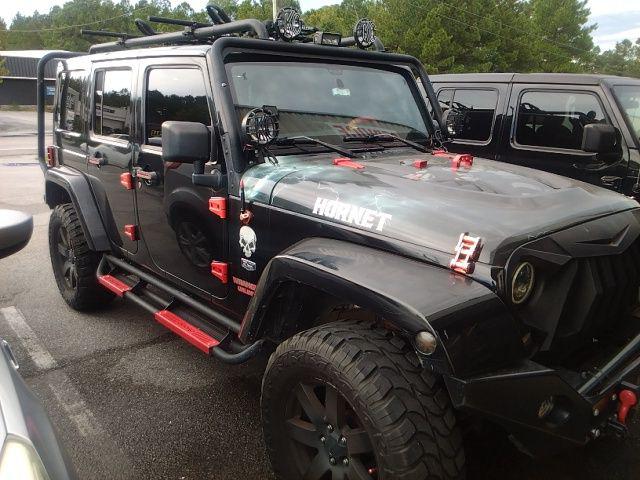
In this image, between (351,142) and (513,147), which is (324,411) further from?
(513,147)

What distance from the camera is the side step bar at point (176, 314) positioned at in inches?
115

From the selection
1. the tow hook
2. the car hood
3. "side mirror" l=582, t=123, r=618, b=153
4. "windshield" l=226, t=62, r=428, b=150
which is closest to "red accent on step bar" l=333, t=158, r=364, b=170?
the car hood

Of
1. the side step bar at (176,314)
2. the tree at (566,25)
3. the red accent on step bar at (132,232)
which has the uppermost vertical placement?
the tree at (566,25)

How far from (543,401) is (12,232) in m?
1.89

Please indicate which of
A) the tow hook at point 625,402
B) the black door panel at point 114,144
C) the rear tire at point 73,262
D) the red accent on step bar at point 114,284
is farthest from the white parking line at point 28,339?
the tow hook at point 625,402

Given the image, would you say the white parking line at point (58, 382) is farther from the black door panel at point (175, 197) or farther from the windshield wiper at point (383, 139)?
the windshield wiper at point (383, 139)

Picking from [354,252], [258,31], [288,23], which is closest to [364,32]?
[288,23]

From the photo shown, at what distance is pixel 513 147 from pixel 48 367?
478 cm

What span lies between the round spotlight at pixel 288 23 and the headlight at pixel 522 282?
203 centimetres

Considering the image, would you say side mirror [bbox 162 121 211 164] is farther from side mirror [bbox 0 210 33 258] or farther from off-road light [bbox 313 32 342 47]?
off-road light [bbox 313 32 342 47]

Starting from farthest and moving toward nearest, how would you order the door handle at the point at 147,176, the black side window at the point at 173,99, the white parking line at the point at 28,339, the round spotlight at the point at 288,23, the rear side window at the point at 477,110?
1. the rear side window at the point at 477,110
2. the white parking line at the point at 28,339
3. the door handle at the point at 147,176
4. the round spotlight at the point at 288,23
5. the black side window at the point at 173,99

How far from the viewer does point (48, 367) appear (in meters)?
3.76

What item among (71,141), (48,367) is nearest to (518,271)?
(48,367)

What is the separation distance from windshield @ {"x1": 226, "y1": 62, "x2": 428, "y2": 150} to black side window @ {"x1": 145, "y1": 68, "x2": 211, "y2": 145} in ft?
0.80
